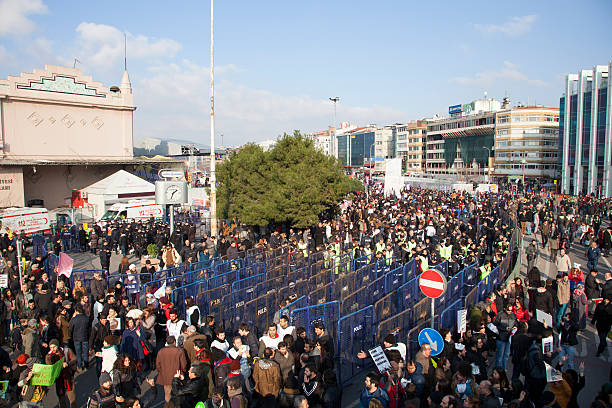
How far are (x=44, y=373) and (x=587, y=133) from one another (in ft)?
195

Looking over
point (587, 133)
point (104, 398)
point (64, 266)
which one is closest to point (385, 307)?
point (104, 398)

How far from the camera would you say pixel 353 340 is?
8438 mm

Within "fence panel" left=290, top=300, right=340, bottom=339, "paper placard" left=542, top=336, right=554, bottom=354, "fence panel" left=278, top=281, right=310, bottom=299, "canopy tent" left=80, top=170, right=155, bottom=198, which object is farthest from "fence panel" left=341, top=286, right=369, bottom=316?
"canopy tent" left=80, top=170, right=155, bottom=198

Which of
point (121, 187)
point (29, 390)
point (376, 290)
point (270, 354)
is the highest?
point (121, 187)

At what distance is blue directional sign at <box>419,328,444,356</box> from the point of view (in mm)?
6465

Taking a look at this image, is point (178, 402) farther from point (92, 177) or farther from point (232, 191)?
point (92, 177)

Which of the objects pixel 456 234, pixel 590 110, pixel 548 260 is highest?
pixel 590 110

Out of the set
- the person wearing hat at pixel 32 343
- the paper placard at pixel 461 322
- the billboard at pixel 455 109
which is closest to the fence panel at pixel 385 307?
the paper placard at pixel 461 322

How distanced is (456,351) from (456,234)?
11.7 metres

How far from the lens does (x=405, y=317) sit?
9086 mm

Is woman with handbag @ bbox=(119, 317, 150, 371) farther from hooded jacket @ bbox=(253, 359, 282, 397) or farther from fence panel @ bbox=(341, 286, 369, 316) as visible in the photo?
fence panel @ bbox=(341, 286, 369, 316)

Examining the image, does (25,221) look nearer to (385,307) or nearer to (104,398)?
(385,307)

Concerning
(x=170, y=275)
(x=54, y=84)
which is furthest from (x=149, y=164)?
(x=170, y=275)

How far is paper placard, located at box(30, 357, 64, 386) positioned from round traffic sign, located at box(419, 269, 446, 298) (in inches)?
231
